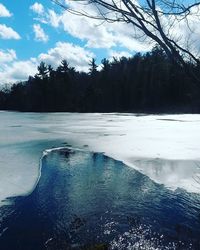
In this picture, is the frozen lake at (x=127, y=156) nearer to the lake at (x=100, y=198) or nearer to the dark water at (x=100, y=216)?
the lake at (x=100, y=198)

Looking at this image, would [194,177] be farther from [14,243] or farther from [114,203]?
[14,243]

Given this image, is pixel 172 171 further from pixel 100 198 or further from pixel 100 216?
pixel 100 216

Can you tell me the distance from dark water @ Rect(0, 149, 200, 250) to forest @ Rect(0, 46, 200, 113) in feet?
133

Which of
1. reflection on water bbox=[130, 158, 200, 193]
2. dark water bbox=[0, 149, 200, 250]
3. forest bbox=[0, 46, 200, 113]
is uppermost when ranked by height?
forest bbox=[0, 46, 200, 113]

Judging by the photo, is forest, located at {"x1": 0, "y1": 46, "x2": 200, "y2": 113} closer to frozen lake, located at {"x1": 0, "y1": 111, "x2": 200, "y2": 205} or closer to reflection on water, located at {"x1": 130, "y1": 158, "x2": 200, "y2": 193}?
frozen lake, located at {"x1": 0, "y1": 111, "x2": 200, "y2": 205}

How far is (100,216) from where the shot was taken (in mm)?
6602

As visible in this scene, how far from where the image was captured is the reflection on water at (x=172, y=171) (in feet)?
29.3

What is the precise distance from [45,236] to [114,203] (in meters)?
1.98

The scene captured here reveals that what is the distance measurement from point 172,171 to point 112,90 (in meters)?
57.4

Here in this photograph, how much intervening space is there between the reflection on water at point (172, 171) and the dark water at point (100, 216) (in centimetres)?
43

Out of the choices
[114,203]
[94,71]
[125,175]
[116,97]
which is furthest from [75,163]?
[94,71]

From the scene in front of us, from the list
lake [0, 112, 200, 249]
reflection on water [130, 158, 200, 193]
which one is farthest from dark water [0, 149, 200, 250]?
reflection on water [130, 158, 200, 193]

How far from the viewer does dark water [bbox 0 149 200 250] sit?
5.59 m

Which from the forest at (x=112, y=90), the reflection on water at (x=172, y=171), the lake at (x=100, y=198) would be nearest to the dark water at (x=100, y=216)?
the lake at (x=100, y=198)
